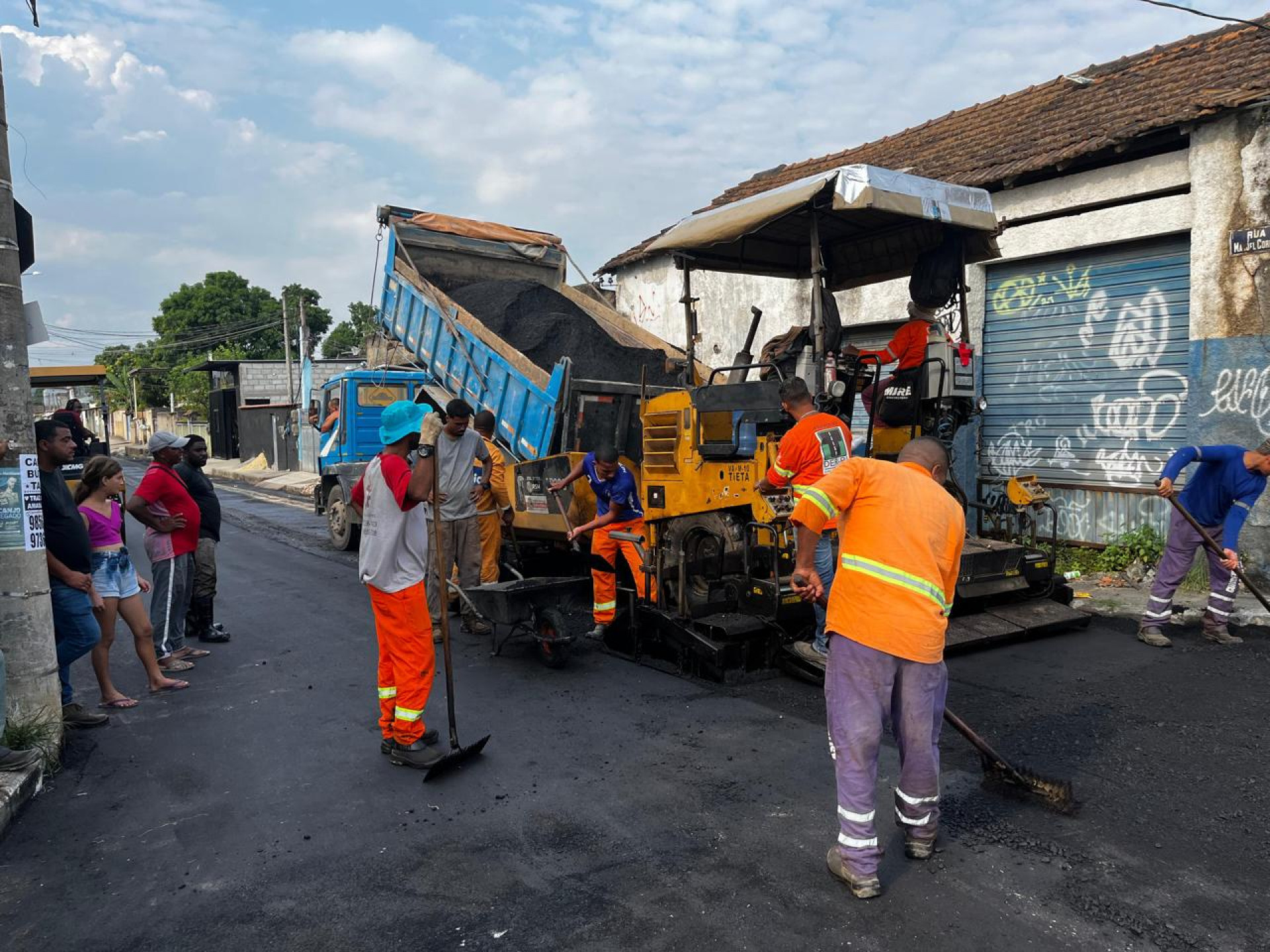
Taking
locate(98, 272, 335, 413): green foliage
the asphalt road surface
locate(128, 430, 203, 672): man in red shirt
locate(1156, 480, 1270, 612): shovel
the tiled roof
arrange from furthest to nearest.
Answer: locate(98, 272, 335, 413): green foliage < the tiled roof < locate(1156, 480, 1270, 612): shovel < locate(128, 430, 203, 672): man in red shirt < the asphalt road surface

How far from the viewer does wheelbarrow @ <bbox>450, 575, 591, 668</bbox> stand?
5734mm

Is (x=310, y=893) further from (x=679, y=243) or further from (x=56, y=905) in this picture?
(x=679, y=243)

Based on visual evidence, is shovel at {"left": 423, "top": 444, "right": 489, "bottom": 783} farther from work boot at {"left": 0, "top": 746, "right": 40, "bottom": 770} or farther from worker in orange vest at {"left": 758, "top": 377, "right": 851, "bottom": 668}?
worker in orange vest at {"left": 758, "top": 377, "right": 851, "bottom": 668}

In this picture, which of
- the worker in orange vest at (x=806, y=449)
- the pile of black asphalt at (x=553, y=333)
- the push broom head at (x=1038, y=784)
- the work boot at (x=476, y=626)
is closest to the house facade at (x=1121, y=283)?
the pile of black asphalt at (x=553, y=333)

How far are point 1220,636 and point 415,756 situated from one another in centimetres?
559

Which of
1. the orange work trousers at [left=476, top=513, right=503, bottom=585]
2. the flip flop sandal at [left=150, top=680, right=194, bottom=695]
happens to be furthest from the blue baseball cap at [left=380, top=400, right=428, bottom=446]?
the orange work trousers at [left=476, top=513, right=503, bottom=585]

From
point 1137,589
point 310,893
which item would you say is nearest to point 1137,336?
point 1137,589

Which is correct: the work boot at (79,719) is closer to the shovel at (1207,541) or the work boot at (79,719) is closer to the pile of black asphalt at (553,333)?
the pile of black asphalt at (553,333)

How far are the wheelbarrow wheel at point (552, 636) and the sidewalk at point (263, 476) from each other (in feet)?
48.5

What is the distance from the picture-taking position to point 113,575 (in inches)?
204

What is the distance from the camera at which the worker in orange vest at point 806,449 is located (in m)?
4.92

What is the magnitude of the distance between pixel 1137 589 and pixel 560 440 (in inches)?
214

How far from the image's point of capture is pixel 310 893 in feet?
9.97

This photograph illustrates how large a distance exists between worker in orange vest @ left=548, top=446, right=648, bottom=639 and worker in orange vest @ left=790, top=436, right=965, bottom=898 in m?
3.23
